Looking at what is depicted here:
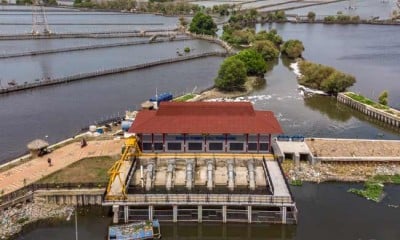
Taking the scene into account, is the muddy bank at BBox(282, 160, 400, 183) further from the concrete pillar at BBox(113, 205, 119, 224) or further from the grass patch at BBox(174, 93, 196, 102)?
the grass patch at BBox(174, 93, 196, 102)

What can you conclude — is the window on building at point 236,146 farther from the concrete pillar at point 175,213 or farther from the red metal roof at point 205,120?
the concrete pillar at point 175,213

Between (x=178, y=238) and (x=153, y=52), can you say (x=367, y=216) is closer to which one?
(x=178, y=238)

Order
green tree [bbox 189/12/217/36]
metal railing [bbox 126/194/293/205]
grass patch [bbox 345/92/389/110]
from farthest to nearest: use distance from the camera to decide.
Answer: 1. green tree [bbox 189/12/217/36]
2. grass patch [bbox 345/92/389/110]
3. metal railing [bbox 126/194/293/205]

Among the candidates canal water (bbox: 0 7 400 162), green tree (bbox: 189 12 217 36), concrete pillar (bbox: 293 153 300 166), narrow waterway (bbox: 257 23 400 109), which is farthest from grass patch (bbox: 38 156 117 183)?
green tree (bbox: 189 12 217 36)

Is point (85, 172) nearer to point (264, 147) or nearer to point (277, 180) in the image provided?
point (264, 147)

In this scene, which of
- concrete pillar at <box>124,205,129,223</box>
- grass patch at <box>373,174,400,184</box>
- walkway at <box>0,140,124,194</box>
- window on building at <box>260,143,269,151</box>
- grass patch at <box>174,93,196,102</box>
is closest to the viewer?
concrete pillar at <box>124,205,129,223</box>

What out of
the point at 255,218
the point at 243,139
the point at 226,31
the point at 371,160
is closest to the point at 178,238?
the point at 255,218

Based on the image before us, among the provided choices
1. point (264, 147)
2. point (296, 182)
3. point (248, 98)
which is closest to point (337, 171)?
point (296, 182)

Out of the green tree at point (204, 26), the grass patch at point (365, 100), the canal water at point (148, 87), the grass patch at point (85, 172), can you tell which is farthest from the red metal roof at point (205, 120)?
the green tree at point (204, 26)

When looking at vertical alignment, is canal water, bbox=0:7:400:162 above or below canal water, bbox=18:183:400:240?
above
